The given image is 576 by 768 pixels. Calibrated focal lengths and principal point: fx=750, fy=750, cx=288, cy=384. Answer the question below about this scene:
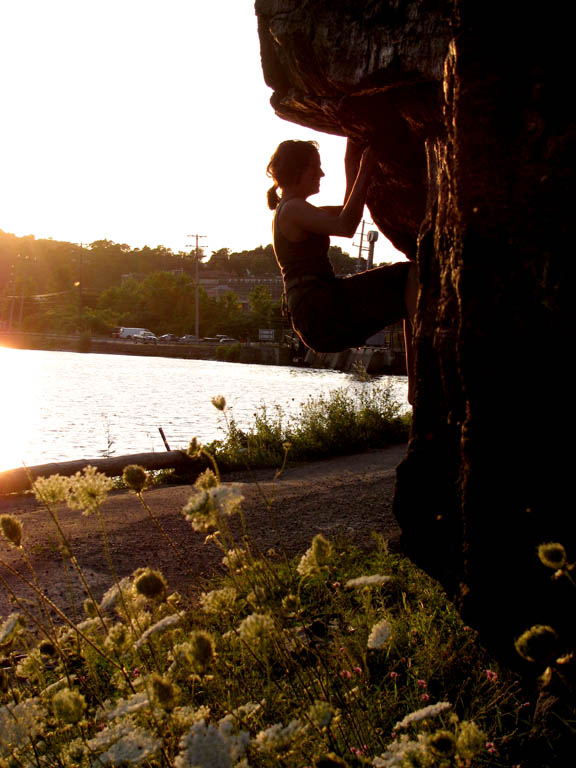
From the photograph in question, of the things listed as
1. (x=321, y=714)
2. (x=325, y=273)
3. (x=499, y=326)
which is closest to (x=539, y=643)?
(x=321, y=714)

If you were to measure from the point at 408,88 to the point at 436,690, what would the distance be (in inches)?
110

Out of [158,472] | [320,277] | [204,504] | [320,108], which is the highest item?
[320,108]

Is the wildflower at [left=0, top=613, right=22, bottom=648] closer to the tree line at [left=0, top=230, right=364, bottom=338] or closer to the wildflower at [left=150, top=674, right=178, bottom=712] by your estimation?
the wildflower at [left=150, top=674, right=178, bottom=712]

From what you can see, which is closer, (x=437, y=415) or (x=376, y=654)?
(x=437, y=415)

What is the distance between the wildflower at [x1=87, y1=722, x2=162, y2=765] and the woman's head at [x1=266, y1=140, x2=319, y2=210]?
11.1ft

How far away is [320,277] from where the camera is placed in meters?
4.23

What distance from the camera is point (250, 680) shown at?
10.2 ft

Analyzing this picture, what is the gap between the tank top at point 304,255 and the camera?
167 inches

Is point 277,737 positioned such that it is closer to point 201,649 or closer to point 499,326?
point 201,649

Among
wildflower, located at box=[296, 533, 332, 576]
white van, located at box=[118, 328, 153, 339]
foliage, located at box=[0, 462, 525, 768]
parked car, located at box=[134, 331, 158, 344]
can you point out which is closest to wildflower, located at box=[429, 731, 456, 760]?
foliage, located at box=[0, 462, 525, 768]

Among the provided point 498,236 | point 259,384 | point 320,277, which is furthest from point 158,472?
point 259,384

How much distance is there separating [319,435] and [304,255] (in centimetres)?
826

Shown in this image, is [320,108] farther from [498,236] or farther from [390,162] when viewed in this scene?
[498,236]

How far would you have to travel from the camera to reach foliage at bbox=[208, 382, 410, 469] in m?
11.4
